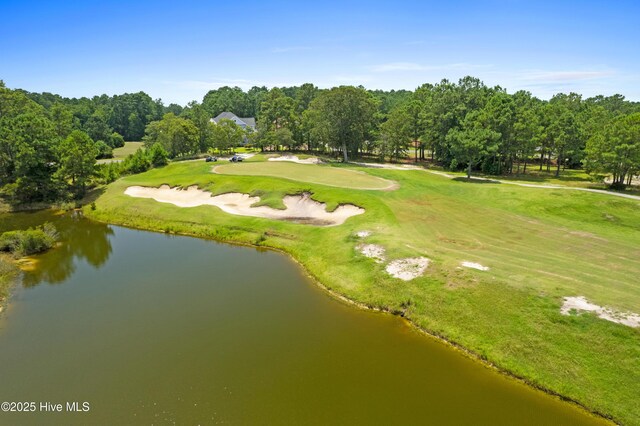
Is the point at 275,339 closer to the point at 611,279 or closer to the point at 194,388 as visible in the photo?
the point at 194,388

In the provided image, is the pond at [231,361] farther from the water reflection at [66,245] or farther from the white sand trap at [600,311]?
the white sand trap at [600,311]

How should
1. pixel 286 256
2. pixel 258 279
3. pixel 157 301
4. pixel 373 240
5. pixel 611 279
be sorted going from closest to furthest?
pixel 611 279
pixel 157 301
pixel 258 279
pixel 373 240
pixel 286 256

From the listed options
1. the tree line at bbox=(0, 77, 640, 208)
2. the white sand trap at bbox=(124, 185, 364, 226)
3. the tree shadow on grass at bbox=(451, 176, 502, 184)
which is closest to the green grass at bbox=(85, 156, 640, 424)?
the white sand trap at bbox=(124, 185, 364, 226)

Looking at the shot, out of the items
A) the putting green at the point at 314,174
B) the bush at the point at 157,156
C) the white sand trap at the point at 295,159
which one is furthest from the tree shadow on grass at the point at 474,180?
the bush at the point at 157,156

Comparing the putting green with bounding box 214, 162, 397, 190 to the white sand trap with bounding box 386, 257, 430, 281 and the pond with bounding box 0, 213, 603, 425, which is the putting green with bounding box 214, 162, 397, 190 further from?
the pond with bounding box 0, 213, 603, 425

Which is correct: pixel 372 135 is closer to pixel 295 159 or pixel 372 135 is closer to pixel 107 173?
pixel 295 159

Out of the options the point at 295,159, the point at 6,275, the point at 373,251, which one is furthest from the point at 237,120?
the point at 373,251

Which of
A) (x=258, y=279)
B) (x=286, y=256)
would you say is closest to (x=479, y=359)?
(x=258, y=279)
